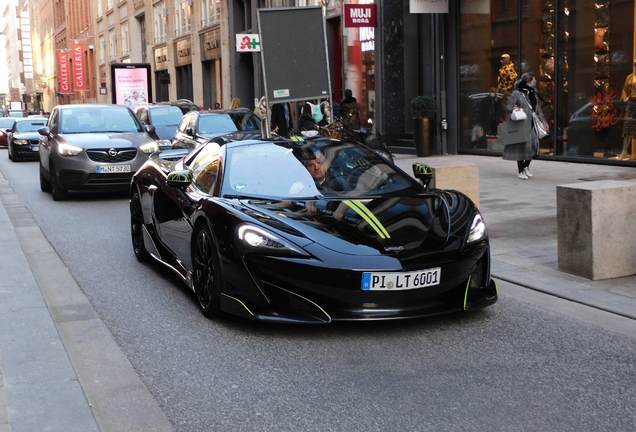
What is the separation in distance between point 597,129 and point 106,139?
28.9ft

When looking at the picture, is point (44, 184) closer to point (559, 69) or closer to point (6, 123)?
point (559, 69)

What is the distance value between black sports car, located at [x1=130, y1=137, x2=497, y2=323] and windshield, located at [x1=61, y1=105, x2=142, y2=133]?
8609 millimetres

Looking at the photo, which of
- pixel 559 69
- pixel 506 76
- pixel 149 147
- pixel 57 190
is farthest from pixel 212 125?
pixel 559 69

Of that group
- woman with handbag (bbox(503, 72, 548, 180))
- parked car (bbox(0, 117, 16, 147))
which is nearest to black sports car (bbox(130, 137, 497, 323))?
woman with handbag (bbox(503, 72, 548, 180))

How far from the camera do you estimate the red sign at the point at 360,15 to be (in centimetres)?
2233

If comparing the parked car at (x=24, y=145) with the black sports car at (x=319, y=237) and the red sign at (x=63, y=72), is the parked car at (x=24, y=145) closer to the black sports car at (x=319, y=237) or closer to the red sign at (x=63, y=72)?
the black sports car at (x=319, y=237)

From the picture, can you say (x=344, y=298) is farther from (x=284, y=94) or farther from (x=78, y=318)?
(x=284, y=94)

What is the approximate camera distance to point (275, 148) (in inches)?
290

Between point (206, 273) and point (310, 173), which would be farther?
point (310, 173)

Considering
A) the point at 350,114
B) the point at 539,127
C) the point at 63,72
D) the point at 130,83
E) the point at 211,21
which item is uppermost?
the point at 63,72

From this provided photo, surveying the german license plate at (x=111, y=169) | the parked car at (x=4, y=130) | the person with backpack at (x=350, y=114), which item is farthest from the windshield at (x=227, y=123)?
the parked car at (x=4, y=130)

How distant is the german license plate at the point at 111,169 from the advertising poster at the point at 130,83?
23.8m

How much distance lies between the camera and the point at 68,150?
14.7 meters

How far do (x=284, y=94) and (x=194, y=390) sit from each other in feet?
39.9
